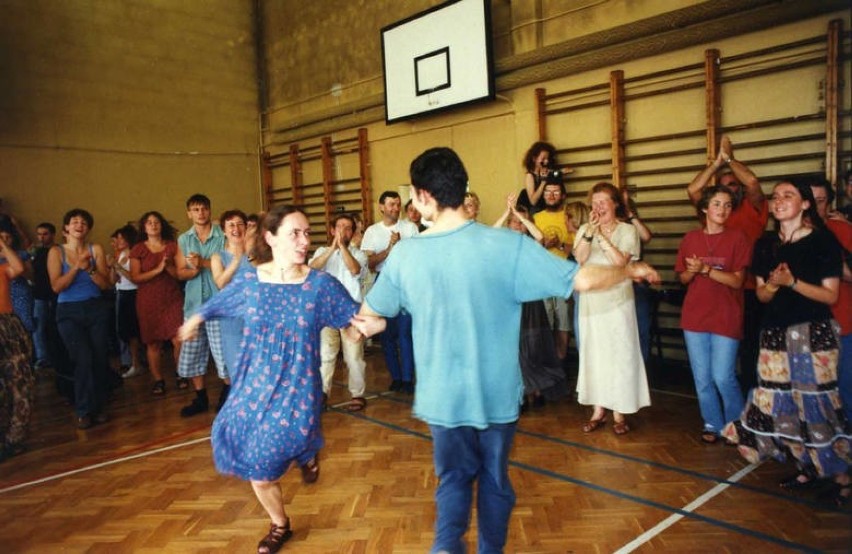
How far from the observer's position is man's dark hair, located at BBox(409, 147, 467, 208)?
1.92 metres

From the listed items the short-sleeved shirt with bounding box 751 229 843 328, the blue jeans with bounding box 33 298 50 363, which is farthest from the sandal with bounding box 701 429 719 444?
the blue jeans with bounding box 33 298 50 363

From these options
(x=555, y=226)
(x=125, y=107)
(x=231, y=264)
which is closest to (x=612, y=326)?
(x=555, y=226)

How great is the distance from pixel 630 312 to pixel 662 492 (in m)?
1.17

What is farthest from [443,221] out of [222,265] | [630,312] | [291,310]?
[222,265]

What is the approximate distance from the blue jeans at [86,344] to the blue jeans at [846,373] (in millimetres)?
4769

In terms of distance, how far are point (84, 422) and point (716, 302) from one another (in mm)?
4418

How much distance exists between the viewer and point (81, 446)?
165 inches

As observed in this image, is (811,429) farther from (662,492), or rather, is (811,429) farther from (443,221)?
(443,221)

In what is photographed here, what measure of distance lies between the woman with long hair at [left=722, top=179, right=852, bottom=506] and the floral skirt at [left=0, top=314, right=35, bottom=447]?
432 centimetres

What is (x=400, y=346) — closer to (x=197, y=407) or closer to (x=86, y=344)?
(x=197, y=407)

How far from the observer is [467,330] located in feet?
6.19

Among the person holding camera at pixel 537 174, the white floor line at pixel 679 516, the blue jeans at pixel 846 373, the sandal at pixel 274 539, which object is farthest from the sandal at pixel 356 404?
the blue jeans at pixel 846 373

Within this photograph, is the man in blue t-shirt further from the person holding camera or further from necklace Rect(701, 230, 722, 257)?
the person holding camera

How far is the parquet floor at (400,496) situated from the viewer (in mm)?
2627
